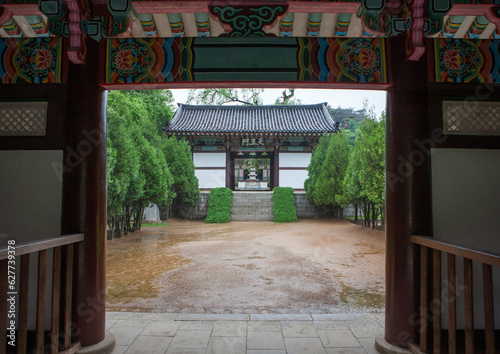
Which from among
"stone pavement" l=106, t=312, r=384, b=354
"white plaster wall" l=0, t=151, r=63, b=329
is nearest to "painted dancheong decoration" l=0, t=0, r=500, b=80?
"white plaster wall" l=0, t=151, r=63, b=329

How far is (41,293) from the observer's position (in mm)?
2109

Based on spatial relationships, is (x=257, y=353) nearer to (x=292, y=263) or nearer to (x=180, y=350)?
(x=180, y=350)

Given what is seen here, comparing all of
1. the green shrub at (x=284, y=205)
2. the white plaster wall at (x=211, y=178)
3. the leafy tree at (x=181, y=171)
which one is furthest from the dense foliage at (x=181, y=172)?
the green shrub at (x=284, y=205)

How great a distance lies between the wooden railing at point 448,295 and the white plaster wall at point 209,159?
13.4 metres

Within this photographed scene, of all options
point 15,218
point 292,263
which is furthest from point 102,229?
point 292,263

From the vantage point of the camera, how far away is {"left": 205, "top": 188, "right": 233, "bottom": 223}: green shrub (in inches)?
478

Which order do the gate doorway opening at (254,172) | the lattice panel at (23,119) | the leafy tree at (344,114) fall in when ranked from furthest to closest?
the leafy tree at (344,114) < the gate doorway opening at (254,172) < the lattice panel at (23,119)

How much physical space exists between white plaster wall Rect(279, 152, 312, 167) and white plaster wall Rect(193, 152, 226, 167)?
298cm

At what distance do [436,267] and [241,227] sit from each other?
28.0 ft

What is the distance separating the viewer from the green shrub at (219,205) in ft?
39.8

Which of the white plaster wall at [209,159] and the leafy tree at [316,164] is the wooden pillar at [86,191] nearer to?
the leafy tree at [316,164]

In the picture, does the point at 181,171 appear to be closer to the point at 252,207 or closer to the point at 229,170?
the point at 252,207

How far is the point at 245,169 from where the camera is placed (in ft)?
92.4

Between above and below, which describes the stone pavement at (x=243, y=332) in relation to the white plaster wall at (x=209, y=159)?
below
